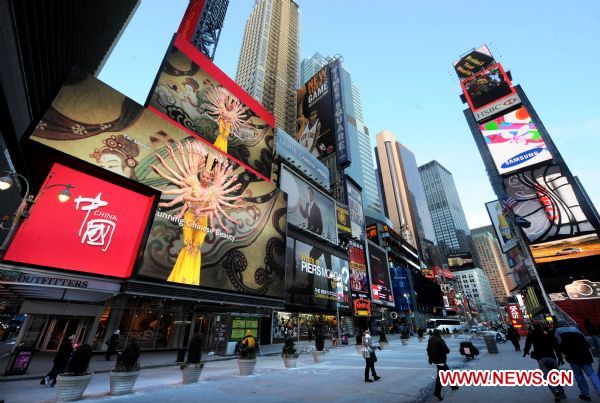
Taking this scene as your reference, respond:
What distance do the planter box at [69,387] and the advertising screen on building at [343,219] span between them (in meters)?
42.5

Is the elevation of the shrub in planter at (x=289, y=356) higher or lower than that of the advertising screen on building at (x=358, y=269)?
lower

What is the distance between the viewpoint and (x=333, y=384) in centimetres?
915

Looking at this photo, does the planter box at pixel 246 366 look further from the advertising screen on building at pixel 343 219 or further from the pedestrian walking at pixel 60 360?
the advertising screen on building at pixel 343 219

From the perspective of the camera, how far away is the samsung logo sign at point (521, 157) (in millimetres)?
45688

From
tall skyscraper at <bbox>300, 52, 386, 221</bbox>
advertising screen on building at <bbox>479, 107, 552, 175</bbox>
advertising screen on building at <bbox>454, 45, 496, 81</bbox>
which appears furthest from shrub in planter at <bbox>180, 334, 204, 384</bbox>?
tall skyscraper at <bbox>300, 52, 386, 221</bbox>

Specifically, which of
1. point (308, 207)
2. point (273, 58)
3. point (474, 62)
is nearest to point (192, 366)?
point (308, 207)

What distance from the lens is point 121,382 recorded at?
7.67 m

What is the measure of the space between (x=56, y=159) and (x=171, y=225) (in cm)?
770

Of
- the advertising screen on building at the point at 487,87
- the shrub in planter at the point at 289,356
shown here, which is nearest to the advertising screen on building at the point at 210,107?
the shrub in planter at the point at 289,356

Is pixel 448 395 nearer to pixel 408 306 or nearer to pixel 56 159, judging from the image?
pixel 56 159

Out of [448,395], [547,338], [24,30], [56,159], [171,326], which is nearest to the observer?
[547,338]

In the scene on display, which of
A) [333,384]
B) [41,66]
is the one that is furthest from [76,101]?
[333,384]

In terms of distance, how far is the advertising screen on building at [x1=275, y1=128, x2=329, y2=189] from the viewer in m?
42.7

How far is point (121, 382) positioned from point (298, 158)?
39353 mm
